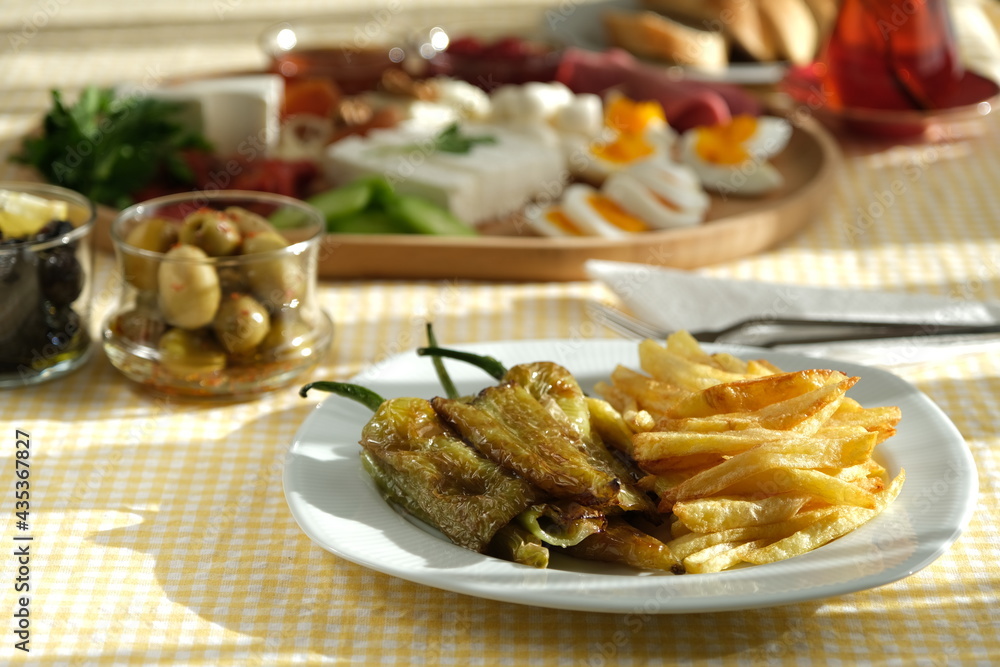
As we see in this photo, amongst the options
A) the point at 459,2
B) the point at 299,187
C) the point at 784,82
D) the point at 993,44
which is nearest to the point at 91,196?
the point at 299,187

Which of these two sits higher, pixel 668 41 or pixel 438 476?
pixel 438 476

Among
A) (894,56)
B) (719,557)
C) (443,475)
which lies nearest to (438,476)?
(443,475)

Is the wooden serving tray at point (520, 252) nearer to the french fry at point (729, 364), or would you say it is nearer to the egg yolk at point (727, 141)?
the egg yolk at point (727, 141)

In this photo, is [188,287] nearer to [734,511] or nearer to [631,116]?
[734,511]

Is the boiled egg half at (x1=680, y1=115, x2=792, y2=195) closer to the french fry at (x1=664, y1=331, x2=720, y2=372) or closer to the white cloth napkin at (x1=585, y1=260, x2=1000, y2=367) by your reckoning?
the white cloth napkin at (x1=585, y1=260, x2=1000, y2=367)

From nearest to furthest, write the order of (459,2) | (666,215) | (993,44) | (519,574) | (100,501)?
(519,574) → (100,501) → (666,215) → (993,44) → (459,2)

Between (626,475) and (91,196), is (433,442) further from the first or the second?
(91,196)
